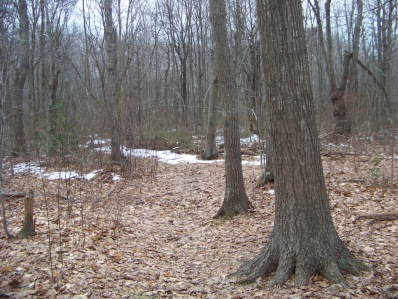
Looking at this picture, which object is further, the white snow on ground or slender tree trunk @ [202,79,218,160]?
slender tree trunk @ [202,79,218,160]

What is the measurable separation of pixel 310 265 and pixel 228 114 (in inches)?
140

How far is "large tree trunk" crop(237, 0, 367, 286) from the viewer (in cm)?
351

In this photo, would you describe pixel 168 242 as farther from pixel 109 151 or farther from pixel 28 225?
pixel 109 151

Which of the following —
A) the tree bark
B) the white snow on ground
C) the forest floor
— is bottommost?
the forest floor

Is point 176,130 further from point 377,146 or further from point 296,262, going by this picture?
point 296,262

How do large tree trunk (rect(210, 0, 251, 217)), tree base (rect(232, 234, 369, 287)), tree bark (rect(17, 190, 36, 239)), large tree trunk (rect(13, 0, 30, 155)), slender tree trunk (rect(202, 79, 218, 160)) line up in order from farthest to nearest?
slender tree trunk (rect(202, 79, 218, 160)), large tree trunk (rect(13, 0, 30, 155)), large tree trunk (rect(210, 0, 251, 217)), tree bark (rect(17, 190, 36, 239)), tree base (rect(232, 234, 369, 287))

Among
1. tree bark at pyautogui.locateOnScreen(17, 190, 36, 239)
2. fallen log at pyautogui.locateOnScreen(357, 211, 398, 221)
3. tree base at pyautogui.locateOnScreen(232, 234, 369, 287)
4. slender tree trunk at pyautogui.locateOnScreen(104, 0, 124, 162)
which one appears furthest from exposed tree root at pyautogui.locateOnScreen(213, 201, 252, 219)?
slender tree trunk at pyautogui.locateOnScreen(104, 0, 124, 162)

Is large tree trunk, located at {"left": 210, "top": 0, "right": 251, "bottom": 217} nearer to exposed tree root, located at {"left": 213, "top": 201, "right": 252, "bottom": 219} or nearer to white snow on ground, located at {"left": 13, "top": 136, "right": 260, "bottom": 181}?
exposed tree root, located at {"left": 213, "top": 201, "right": 252, "bottom": 219}

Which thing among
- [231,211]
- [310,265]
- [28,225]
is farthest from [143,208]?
[310,265]

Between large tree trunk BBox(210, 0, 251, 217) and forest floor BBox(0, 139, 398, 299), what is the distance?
29 centimetres

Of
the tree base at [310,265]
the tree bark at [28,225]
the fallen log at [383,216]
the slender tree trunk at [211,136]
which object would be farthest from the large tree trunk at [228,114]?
the slender tree trunk at [211,136]

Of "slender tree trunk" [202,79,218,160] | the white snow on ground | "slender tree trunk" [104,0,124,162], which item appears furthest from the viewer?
"slender tree trunk" [202,79,218,160]

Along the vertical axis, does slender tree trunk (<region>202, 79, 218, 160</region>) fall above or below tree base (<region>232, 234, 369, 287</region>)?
above

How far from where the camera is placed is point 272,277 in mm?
3791
